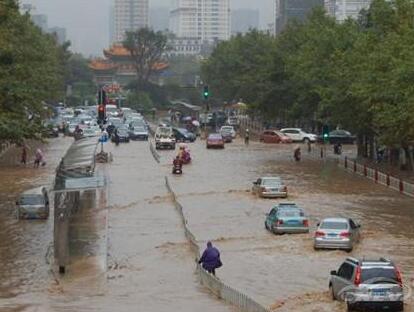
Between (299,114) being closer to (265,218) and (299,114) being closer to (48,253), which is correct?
(265,218)

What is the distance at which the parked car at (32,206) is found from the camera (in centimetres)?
4847

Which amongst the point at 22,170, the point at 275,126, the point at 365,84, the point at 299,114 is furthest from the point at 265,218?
the point at 275,126

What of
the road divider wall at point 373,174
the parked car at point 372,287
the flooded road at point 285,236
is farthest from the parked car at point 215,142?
the parked car at point 372,287

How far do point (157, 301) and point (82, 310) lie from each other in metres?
2.40

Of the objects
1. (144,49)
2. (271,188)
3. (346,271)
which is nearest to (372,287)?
A: (346,271)

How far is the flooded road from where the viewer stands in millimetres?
31516

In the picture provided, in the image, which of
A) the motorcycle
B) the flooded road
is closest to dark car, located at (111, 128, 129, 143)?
the flooded road

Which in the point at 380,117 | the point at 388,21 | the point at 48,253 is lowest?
the point at 48,253

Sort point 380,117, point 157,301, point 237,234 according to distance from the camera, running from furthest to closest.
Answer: point 380,117, point 237,234, point 157,301

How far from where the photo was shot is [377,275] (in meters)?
26.5

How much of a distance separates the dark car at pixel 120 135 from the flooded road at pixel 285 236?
1194 centimetres

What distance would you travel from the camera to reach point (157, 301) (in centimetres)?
2897

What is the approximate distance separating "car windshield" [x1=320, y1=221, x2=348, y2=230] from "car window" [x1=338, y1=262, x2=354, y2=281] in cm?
991

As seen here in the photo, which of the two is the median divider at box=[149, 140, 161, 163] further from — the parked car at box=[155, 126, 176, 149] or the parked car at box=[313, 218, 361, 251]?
the parked car at box=[313, 218, 361, 251]
